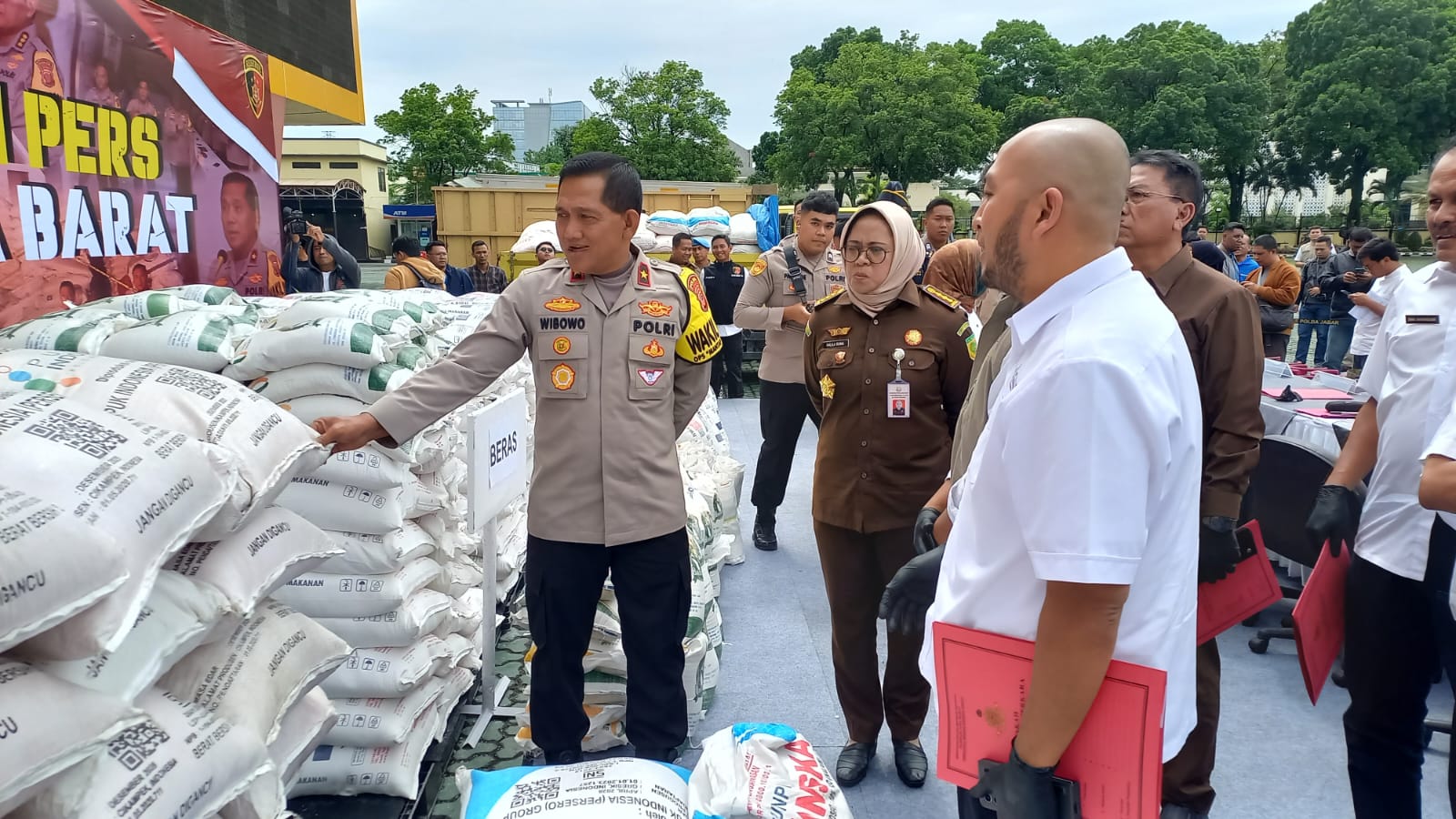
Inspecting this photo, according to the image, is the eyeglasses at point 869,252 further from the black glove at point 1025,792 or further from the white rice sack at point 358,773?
the white rice sack at point 358,773

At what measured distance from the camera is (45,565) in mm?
1038

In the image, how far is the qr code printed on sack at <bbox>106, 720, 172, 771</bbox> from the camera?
1.16 meters

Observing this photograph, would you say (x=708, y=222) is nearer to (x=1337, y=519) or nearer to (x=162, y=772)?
(x=1337, y=519)

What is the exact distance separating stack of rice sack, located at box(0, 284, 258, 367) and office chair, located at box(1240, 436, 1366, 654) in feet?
11.5

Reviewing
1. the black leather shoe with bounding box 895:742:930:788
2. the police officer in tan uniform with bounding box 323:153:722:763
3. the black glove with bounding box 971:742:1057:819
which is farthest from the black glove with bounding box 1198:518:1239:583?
the police officer in tan uniform with bounding box 323:153:722:763

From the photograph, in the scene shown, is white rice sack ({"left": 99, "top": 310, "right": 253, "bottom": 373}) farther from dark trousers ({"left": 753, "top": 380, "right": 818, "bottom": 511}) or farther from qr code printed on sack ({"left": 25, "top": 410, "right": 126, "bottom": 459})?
dark trousers ({"left": 753, "top": 380, "right": 818, "bottom": 511})

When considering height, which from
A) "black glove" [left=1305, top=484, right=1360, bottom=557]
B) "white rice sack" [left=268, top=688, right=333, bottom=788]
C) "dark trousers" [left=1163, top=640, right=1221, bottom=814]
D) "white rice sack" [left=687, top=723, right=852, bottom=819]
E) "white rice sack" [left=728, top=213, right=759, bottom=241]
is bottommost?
"dark trousers" [left=1163, top=640, right=1221, bottom=814]

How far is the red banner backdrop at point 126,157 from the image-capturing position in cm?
262

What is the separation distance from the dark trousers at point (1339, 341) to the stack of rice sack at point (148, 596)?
11025mm

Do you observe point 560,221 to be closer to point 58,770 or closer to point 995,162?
point 995,162

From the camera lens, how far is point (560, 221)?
2.24m

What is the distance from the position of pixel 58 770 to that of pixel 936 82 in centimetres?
3159

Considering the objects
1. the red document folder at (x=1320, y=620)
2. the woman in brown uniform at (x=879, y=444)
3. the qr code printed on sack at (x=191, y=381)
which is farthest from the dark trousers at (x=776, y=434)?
the qr code printed on sack at (x=191, y=381)

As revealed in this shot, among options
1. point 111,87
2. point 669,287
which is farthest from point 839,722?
point 111,87
